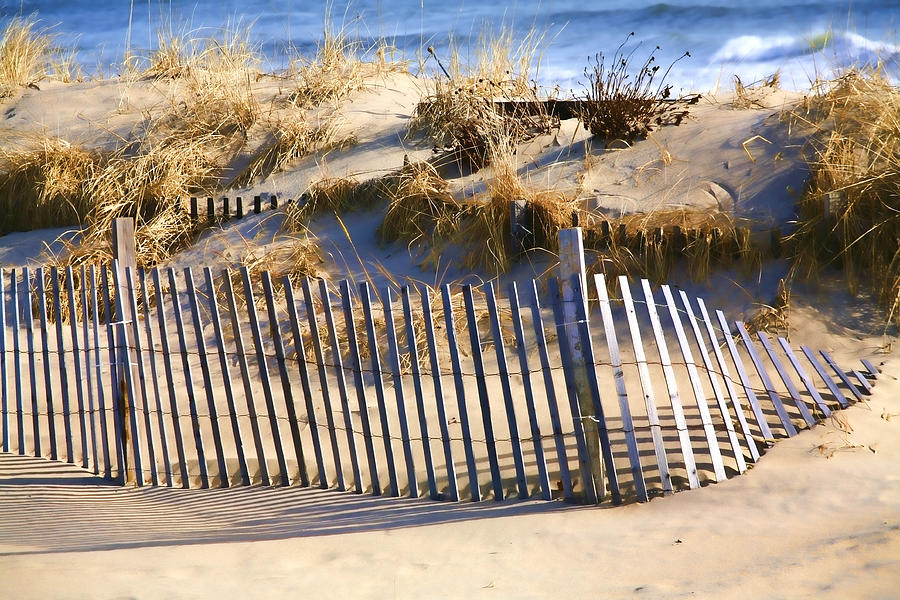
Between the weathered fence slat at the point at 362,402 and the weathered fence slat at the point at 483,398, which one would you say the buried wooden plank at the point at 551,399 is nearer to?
the weathered fence slat at the point at 483,398

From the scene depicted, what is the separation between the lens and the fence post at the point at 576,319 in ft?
11.6

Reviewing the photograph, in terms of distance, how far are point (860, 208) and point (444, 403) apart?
3.35 metres

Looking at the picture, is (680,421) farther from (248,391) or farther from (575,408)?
(248,391)

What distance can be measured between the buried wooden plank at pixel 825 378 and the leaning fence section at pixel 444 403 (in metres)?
0.01

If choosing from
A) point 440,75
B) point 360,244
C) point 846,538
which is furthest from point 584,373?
point 440,75

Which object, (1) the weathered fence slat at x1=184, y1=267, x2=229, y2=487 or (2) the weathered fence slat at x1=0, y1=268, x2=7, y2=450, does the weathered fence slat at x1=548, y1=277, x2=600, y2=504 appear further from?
(2) the weathered fence slat at x1=0, y1=268, x2=7, y2=450

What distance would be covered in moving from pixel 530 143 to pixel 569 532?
16.3 ft

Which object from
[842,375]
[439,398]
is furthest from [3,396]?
[842,375]

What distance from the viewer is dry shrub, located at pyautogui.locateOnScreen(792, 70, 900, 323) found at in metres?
5.54

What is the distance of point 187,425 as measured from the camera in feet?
17.1

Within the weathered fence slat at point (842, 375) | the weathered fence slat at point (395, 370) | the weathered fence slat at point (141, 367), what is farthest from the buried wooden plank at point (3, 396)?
the weathered fence slat at point (842, 375)

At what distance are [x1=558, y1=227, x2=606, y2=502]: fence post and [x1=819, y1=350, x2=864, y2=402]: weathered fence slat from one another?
6.11 ft

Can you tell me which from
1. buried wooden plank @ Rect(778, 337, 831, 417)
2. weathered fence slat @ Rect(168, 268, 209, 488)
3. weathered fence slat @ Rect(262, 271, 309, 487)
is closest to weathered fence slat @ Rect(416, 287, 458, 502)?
weathered fence slat @ Rect(262, 271, 309, 487)

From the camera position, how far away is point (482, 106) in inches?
292
